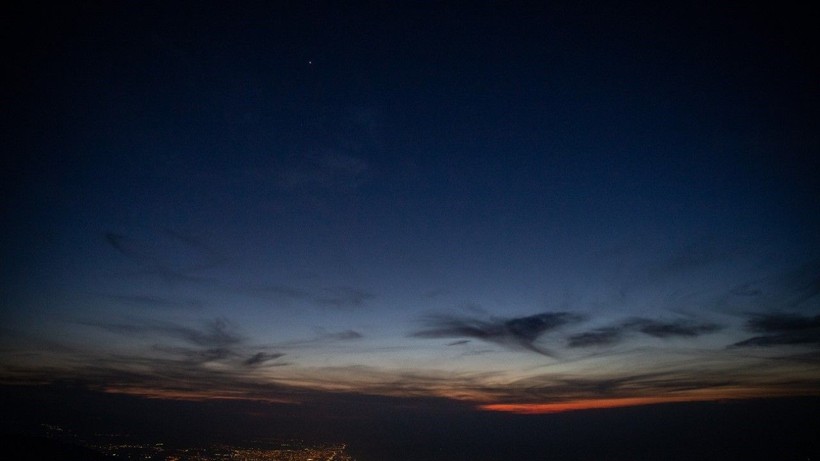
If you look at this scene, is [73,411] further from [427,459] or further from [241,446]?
[427,459]

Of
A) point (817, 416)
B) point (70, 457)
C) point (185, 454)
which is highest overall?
point (70, 457)

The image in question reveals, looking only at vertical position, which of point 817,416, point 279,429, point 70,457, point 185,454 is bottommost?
point 279,429

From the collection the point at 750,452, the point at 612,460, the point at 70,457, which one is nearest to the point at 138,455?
the point at 70,457

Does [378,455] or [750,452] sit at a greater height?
[750,452]

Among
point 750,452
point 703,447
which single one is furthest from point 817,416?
point 703,447

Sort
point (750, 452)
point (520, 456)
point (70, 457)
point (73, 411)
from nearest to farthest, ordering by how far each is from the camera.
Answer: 1. point (70, 457)
2. point (750, 452)
3. point (520, 456)
4. point (73, 411)

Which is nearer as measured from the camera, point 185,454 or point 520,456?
point 185,454

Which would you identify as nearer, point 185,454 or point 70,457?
point 70,457

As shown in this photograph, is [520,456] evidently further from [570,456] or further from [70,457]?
[70,457]

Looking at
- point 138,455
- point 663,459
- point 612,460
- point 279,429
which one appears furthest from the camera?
point 279,429
